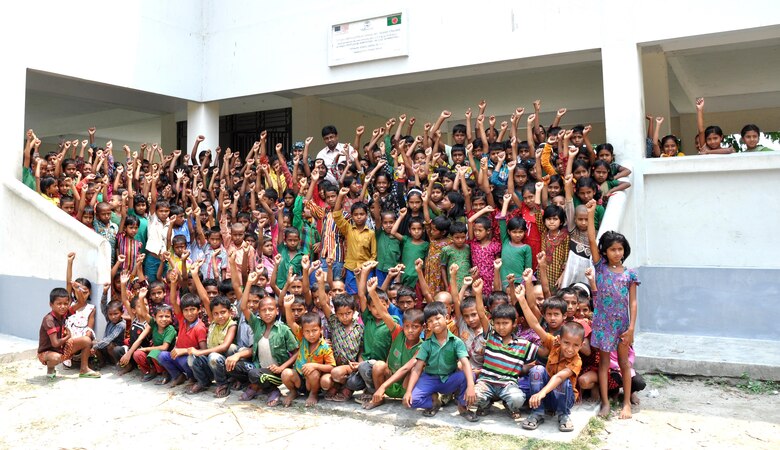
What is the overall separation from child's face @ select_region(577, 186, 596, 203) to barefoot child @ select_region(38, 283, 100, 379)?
4.43m

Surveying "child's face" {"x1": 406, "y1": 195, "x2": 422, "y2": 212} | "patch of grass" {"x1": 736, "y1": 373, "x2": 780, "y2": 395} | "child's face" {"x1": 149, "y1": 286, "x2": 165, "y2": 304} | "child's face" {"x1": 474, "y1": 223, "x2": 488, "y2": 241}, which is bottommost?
"patch of grass" {"x1": 736, "y1": 373, "x2": 780, "y2": 395}

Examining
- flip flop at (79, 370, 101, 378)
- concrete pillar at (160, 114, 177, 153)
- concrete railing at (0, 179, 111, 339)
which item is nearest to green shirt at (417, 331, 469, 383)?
flip flop at (79, 370, 101, 378)

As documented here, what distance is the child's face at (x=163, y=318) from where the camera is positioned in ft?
16.9

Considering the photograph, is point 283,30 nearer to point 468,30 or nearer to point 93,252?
point 468,30

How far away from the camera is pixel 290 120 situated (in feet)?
36.2

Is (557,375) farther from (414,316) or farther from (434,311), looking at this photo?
(414,316)

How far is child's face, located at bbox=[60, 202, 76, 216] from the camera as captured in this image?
22.8 ft

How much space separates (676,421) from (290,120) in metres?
8.43

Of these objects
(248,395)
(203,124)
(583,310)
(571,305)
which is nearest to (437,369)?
(571,305)

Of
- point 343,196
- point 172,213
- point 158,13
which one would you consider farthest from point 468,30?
point 158,13

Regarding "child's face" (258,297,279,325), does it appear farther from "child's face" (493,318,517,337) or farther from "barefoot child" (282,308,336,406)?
"child's face" (493,318,517,337)

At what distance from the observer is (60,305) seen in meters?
5.52

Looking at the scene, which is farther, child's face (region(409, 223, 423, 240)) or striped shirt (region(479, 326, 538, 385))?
child's face (region(409, 223, 423, 240))

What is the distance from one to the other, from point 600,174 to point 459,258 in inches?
65.6
